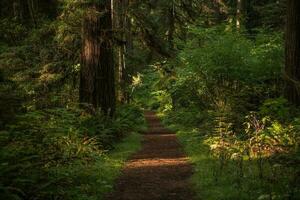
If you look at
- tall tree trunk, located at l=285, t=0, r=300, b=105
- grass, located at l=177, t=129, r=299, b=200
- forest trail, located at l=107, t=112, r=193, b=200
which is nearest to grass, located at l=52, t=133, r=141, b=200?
forest trail, located at l=107, t=112, r=193, b=200

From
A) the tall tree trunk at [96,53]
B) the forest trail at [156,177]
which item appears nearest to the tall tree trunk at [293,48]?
the forest trail at [156,177]

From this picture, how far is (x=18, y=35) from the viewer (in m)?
17.0

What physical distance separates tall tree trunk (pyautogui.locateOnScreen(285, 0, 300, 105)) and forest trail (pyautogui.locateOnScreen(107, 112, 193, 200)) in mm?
3279

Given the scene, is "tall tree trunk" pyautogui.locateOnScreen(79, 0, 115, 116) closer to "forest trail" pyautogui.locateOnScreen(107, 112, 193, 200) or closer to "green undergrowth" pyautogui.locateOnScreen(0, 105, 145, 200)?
"green undergrowth" pyautogui.locateOnScreen(0, 105, 145, 200)

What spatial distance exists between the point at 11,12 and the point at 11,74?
747 centimetres

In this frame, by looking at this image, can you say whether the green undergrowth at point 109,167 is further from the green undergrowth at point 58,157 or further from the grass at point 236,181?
the grass at point 236,181

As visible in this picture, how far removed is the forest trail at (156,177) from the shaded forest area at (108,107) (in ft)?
0.94

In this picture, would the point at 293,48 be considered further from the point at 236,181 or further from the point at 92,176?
the point at 92,176

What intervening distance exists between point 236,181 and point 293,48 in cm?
516

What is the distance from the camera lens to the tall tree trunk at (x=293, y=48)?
41.4 feet

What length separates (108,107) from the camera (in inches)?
615

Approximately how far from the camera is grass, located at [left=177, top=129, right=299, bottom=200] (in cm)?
773

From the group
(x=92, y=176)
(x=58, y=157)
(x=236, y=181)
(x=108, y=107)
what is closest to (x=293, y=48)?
(x=236, y=181)

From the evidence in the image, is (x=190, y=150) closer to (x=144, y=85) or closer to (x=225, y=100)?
(x=225, y=100)
